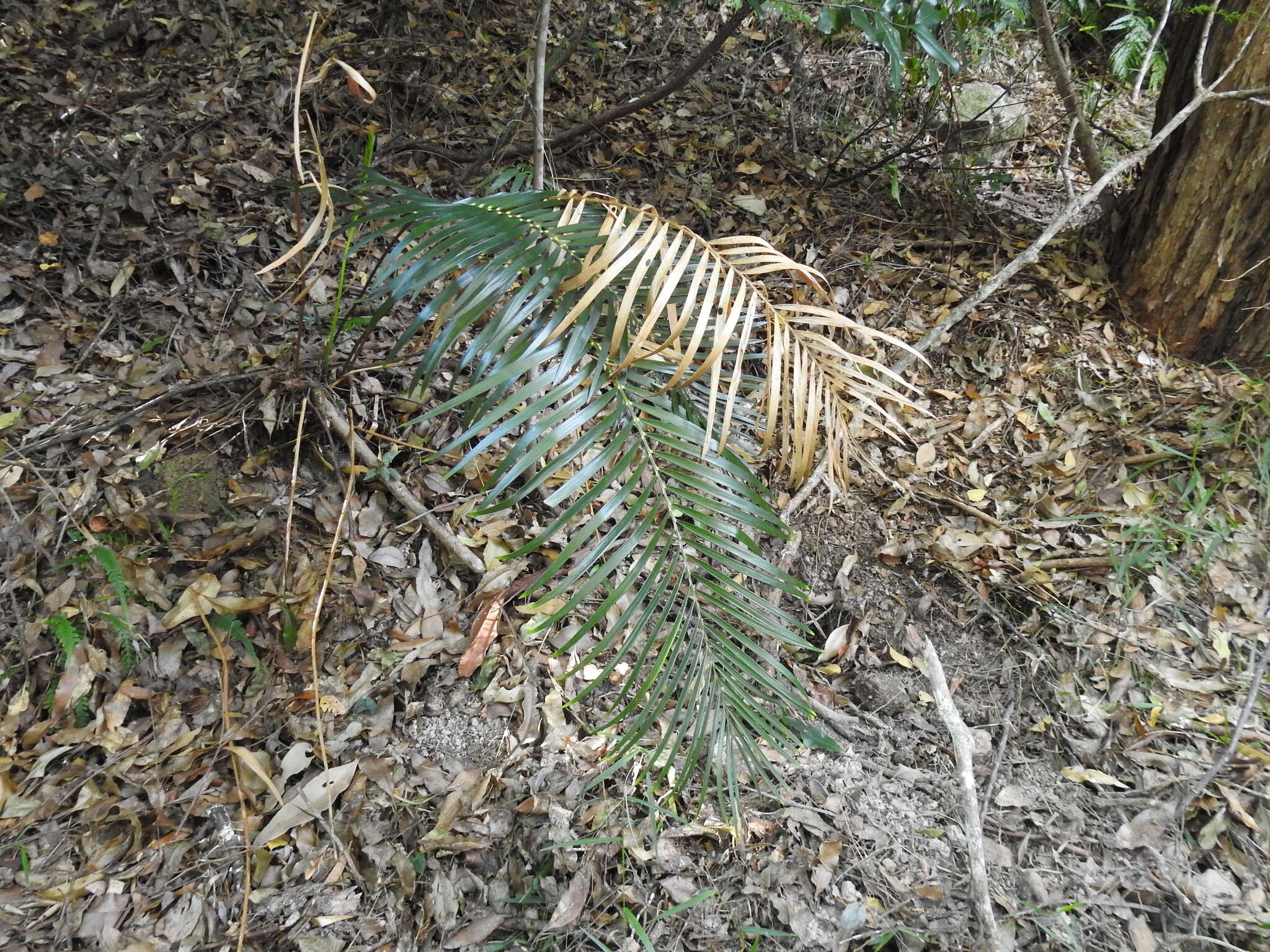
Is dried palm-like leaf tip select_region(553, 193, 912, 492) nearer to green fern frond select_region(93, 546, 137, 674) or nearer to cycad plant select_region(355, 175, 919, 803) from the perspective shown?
cycad plant select_region(355, 175, 919, 803)

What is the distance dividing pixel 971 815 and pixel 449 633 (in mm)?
1185

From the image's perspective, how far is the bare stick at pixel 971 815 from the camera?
1363mm

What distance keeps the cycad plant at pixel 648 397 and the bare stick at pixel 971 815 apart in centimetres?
31

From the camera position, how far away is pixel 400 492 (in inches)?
77.3

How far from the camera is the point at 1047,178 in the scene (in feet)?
10.8

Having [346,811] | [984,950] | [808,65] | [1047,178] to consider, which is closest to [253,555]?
[346,811]

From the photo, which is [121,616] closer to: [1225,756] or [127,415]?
[127,415]

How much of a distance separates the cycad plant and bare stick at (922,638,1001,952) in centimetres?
31

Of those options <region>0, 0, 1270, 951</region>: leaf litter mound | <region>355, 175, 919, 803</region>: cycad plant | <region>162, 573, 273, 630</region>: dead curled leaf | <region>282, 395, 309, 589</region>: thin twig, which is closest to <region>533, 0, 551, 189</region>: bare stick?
<region>355, 175, 919, 803</region>: cycad plant

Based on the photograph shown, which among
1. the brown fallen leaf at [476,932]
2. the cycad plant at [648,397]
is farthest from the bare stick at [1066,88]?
the brown fallen leaf at [476,932]

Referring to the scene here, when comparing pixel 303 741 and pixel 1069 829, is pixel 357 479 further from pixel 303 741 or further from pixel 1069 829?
pixel 1069 829

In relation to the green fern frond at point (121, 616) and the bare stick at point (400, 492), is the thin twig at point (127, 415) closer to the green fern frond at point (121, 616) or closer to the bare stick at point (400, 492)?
the bare stick at point (400, 492)

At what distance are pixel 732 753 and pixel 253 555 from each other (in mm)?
1230

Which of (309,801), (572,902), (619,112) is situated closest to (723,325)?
(572,902)
